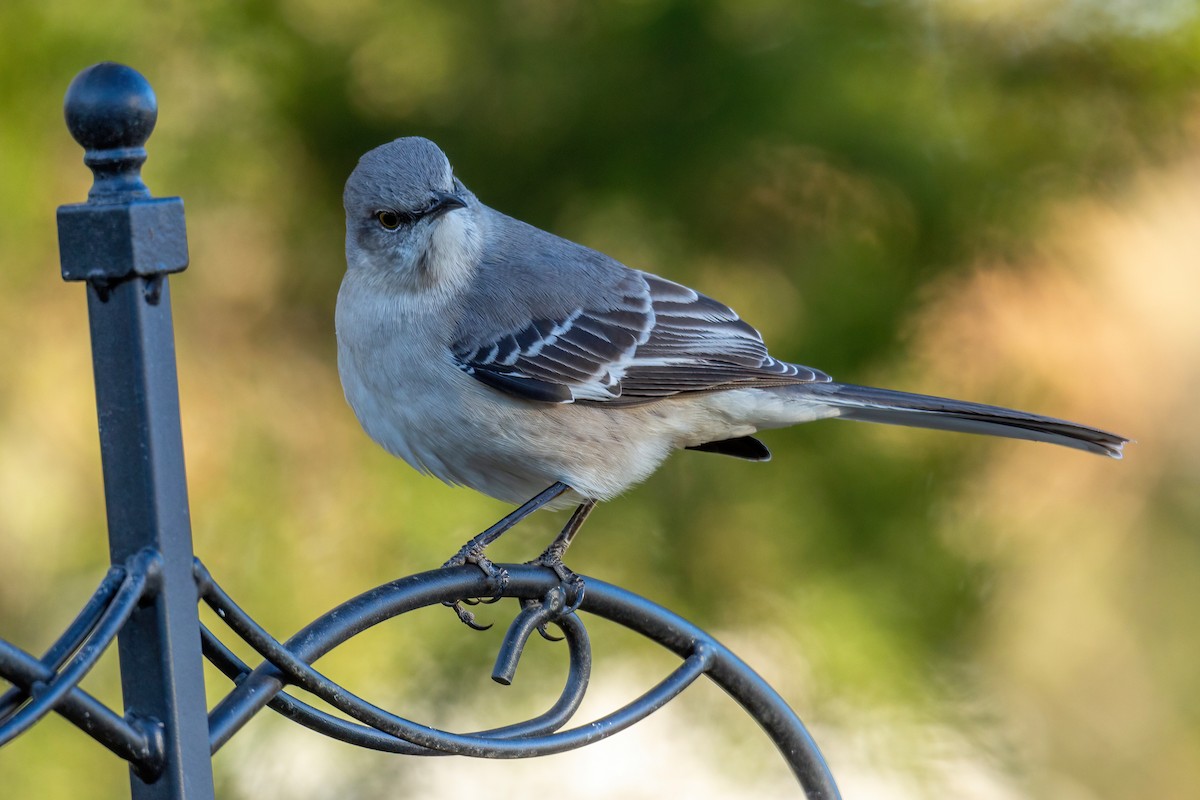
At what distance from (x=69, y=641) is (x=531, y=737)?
22.4 inches

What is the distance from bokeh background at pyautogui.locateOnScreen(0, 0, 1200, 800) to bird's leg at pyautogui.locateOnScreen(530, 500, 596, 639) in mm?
427

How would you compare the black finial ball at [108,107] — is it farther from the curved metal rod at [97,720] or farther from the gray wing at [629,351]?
the gray wing at [629,351]

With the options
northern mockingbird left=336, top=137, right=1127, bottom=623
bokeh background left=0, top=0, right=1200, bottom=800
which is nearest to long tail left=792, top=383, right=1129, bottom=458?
northern mockingbird left=336, top=137, right=1127, bottom=623

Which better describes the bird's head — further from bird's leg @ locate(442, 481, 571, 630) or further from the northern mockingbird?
bird's leg @ locate(442, 481, 571, 630)

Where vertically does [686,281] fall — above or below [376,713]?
above

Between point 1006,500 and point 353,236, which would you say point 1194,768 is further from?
point 353,236

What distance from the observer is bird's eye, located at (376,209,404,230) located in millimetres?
2088

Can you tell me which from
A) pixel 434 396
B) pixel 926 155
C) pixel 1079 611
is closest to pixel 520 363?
pixel 434 396

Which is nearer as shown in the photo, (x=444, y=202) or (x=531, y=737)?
(x=531, y=737)

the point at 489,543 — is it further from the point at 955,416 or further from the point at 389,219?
the point at 955,416

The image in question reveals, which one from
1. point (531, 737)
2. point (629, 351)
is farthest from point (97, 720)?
point (629, 351)

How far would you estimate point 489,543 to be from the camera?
1.88m

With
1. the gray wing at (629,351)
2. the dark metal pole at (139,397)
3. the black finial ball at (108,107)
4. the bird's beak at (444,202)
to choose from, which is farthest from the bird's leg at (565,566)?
the black finial ball at (108,107)

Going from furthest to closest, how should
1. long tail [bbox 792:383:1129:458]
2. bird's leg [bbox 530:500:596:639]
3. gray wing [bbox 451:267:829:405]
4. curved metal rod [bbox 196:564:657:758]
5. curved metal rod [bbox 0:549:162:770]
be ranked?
gray wing [bbox 451:267:829:405], long tail [bbox 792:383:1129:458], bird's leg [bbox 530:500:596:639], curved metal rod [bbox 196:564:657:758], curved metal rod [bbox 0:549:162:770]
